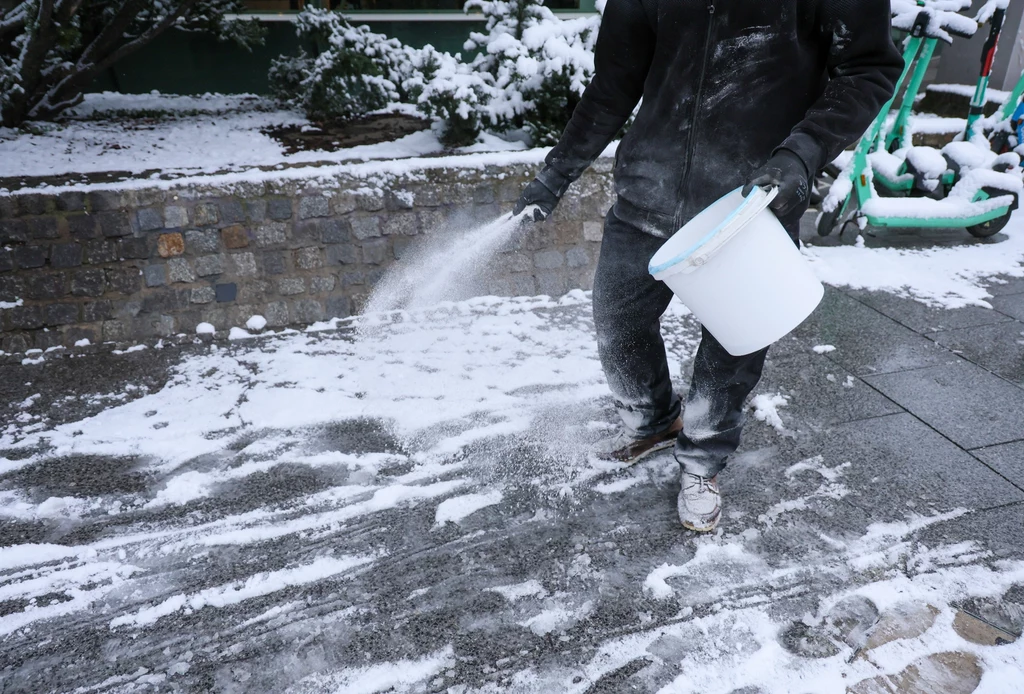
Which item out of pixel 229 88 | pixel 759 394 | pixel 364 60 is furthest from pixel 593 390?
pixel 229 88

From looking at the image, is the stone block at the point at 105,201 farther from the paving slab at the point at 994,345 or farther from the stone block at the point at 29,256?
the paving slab at the point at 994,345

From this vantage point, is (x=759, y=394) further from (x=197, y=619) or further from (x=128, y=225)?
(x=128, y=225)

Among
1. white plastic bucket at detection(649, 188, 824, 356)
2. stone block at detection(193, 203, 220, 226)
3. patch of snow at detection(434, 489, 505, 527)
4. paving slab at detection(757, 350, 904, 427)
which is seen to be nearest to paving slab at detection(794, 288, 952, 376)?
paving slab at detection(757, 350, 904, 427)

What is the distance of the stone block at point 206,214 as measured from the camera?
3.68 metres

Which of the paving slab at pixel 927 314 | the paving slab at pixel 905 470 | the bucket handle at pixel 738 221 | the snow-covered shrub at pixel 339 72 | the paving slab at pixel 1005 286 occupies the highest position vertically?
the snow-covered shrub at pixel 339 72

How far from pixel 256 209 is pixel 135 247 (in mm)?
642

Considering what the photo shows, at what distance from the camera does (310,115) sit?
5.84m

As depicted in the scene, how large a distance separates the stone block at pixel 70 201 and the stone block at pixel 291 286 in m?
1.03

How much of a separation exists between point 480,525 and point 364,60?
433cm

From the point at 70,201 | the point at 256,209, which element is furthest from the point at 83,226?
the point at 256,209

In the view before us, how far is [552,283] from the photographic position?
436 cm

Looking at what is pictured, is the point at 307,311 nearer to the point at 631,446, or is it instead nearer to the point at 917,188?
the point at 631,446

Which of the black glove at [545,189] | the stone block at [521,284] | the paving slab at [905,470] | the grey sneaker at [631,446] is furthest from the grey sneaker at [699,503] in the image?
the stone block at [521,284]

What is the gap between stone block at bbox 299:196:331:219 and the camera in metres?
3.82
